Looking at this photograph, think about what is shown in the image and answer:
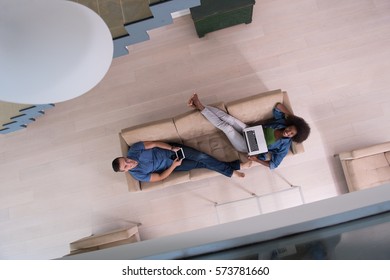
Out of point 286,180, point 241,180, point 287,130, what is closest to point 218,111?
point 287,130

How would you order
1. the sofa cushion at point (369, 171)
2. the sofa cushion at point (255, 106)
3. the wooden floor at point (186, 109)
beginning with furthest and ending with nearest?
the wooden floor at point (186, 109) < the sofa cushion at point (369, 171) < the sofa cushion at point (255, 106)

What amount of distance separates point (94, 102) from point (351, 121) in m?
3.17

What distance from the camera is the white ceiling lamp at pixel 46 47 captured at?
0.82 metres

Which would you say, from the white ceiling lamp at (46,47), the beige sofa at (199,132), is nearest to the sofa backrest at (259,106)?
the beige sofa at (199,132)

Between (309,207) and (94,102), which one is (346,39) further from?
(94,102)

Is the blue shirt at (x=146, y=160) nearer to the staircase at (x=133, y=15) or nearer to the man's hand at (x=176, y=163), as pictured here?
the man's hand at (x=176, y=163)

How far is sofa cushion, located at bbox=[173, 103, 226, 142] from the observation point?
9.30ft

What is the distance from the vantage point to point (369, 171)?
2867 millimetres

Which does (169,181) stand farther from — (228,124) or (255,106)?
(255,106)

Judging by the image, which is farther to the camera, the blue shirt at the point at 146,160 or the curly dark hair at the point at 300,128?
the blue shirt at the point at 146,160

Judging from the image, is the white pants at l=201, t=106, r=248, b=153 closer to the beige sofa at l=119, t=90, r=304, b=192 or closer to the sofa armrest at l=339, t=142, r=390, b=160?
the beige sofa at l=119, t=90, r=304, b=192

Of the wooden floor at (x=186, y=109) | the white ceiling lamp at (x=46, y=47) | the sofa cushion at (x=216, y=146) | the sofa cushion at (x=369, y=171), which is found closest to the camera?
the white ceiling lamp at (x=46, y=47)

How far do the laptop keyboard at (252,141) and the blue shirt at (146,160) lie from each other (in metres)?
0.85

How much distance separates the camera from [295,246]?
1.20m
